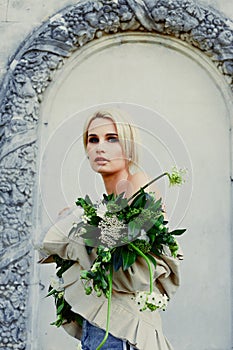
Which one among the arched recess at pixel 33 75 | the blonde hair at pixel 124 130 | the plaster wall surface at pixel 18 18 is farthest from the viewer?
the plaster wall surface at pixel 18 18

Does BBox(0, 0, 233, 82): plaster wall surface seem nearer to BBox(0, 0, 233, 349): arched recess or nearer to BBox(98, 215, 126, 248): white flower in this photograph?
BBox(0, 0, 233, 349): arched recess

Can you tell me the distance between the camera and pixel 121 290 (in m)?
3.50

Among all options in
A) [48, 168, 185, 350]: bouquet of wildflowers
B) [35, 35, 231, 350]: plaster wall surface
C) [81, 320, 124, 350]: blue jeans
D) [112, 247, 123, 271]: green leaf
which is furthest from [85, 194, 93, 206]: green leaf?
[35, 35, 231, 350]: plaster wall surface

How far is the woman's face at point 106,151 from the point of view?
3.60 meters

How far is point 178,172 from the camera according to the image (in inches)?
140

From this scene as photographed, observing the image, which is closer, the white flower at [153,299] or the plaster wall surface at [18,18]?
the white flower at [153,299]

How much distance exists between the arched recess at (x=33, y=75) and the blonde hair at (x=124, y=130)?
5.73 feet

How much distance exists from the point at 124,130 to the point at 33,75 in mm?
1973

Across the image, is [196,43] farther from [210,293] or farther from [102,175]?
[102,175]

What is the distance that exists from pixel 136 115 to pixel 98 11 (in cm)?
198

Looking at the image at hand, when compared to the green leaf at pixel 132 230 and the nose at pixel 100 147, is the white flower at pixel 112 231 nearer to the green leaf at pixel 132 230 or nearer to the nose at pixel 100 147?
the green leaf at pixel 132 230

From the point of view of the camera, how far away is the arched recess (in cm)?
525

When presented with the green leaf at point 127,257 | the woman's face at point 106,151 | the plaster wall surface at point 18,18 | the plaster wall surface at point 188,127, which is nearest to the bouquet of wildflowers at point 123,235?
the green leaf at point 127,257

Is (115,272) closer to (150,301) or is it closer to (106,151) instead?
(150,301)
